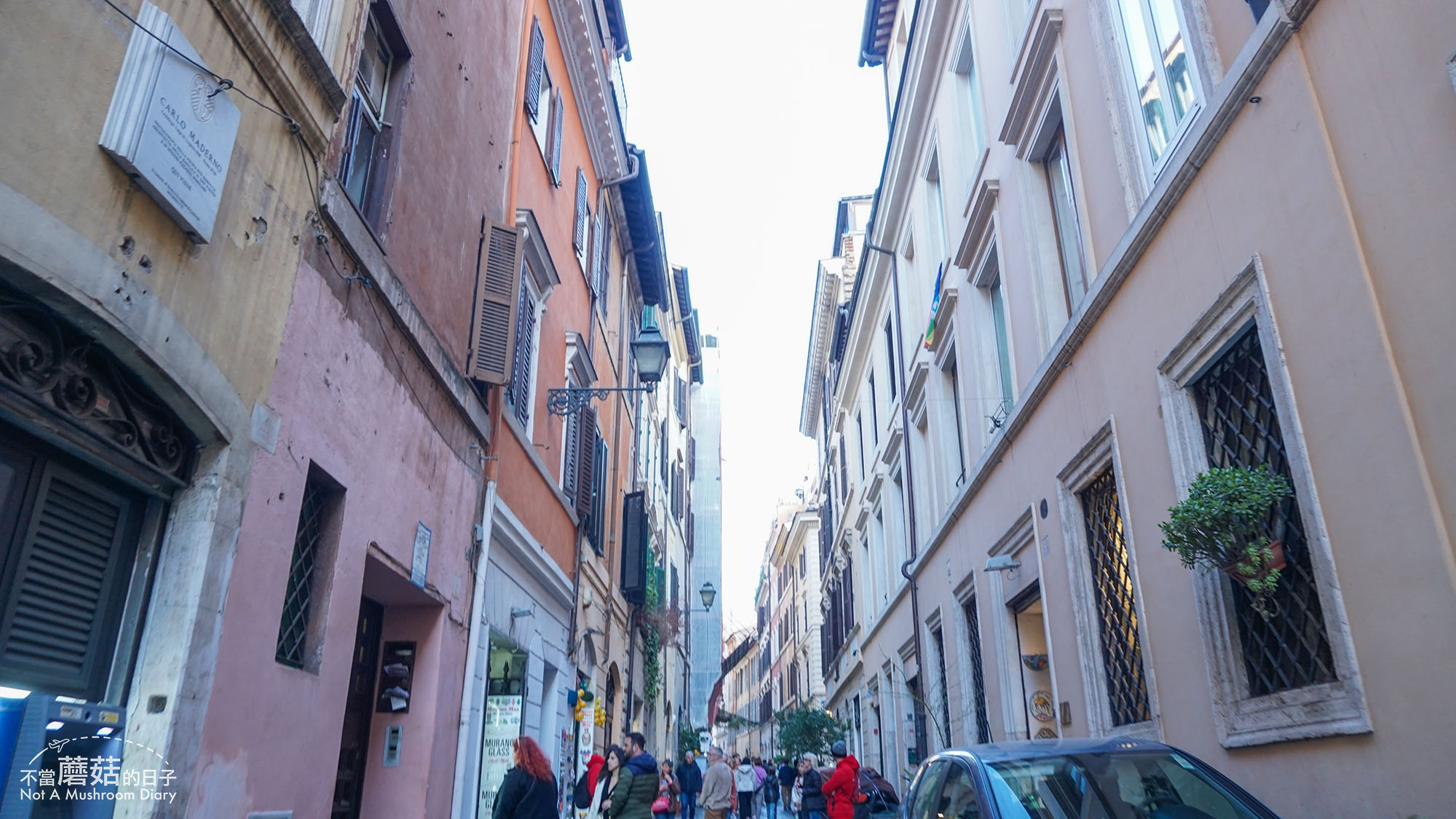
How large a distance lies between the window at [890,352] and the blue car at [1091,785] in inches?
546

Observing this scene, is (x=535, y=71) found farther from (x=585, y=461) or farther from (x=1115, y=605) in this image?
(x=1115, y=605)

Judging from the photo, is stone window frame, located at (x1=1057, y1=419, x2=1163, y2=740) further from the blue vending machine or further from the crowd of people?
the blue vending machine

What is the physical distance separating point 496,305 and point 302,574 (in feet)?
12.6

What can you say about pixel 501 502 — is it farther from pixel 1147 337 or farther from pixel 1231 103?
pixel 1231 103

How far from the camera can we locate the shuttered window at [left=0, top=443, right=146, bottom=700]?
335cm

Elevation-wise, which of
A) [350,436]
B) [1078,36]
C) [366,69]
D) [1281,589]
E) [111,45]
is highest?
[1078,36]

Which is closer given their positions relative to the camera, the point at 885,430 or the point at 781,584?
the point at 885,430

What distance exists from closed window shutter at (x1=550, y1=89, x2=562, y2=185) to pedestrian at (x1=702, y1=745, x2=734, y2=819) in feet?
26.4

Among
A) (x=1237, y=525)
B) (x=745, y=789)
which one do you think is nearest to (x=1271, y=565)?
(x=1237, y=525)

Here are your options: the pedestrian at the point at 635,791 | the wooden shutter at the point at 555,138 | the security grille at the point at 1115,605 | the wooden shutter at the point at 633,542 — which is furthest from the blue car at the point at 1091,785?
the wooden shutter at the point at 633,542

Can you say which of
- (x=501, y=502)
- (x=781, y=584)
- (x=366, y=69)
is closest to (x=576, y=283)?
(x=501, y=502)

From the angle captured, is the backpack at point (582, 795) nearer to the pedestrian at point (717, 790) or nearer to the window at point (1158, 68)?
the pedestrian at point (717, 790)

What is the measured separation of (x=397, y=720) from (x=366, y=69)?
4.68 metres

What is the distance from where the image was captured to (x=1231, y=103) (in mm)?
5453
